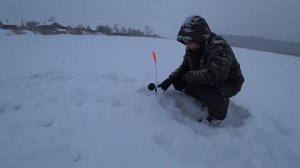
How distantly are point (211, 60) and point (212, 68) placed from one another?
0.36ft

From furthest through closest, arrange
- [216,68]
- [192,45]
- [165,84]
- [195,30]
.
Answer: [165,84] < [192,45] < [195,30] < [216,68]

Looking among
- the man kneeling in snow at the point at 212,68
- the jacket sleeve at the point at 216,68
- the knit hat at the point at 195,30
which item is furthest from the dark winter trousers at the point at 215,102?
the knit hat at the point at 195,30

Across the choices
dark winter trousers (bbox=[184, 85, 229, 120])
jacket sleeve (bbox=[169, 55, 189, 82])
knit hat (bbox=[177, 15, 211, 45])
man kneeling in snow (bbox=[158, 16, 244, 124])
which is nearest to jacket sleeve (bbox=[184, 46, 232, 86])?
man kneeling in snow (bbox=[158, 16, 244, 124])

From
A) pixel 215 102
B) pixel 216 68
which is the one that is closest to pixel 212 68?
pixel 216 68

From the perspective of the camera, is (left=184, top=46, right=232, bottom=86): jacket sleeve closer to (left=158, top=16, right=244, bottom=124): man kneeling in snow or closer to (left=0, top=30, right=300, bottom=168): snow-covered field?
(left=158, top=16, right=244, bottom=124): man kneeling in snow

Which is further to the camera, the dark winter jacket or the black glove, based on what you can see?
the black glove

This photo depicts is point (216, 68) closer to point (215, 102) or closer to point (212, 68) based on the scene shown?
point (212, 68)

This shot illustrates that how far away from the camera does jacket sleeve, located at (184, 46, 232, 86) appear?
289 centimetres

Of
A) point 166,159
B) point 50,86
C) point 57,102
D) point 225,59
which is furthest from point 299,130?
point 50,86

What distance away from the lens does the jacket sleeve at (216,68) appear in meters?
2.89

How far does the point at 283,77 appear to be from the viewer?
6.92 meters

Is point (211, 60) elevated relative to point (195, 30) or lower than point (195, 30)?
lower

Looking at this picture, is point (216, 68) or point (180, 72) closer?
point (216, 68)

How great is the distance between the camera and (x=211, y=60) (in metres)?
2.94
